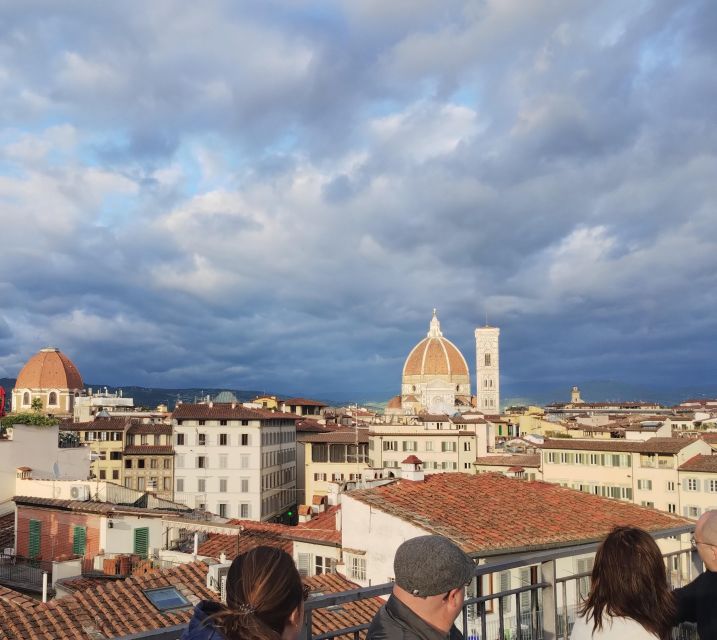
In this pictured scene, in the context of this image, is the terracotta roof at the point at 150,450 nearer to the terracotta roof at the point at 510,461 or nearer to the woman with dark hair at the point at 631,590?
the terracotta roof at the point at 510,461

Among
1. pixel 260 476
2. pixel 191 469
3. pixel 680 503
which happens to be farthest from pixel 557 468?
pixel 191 469

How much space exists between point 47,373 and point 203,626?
448 feet

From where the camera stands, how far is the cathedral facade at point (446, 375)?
156 metres

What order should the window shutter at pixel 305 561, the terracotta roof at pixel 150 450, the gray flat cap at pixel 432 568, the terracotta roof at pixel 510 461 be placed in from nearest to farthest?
the gray flat cap at pixel 432 568 → the window shutter at pixel 305 561 → the terracotta roof at pixel 510 461 → the terracotta roof at pixel 150 450

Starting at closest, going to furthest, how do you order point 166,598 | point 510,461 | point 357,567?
point 166,598 → point 357,567 → point 510,461

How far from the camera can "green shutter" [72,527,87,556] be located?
2166 cm

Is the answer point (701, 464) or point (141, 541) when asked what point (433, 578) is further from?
point (701, 464)

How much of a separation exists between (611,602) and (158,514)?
67.8ft

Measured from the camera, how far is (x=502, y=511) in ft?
59.1

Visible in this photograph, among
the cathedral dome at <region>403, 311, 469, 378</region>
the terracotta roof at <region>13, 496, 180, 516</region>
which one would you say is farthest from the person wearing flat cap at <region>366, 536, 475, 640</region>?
the cathedral dome at <region>403, 311, 469, 378</region>

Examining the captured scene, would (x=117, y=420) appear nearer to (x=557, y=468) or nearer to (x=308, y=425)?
(x=308, y=425)

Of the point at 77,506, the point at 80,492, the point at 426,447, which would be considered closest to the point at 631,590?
the point at 77,506

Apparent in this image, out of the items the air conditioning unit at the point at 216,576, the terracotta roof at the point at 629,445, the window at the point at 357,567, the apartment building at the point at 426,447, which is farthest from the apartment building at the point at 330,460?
the air conditioning unit at the point at 216,576

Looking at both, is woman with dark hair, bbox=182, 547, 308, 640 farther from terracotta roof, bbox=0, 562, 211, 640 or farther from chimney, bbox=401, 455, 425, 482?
chimney, bbox=401, 455, 425, 482
